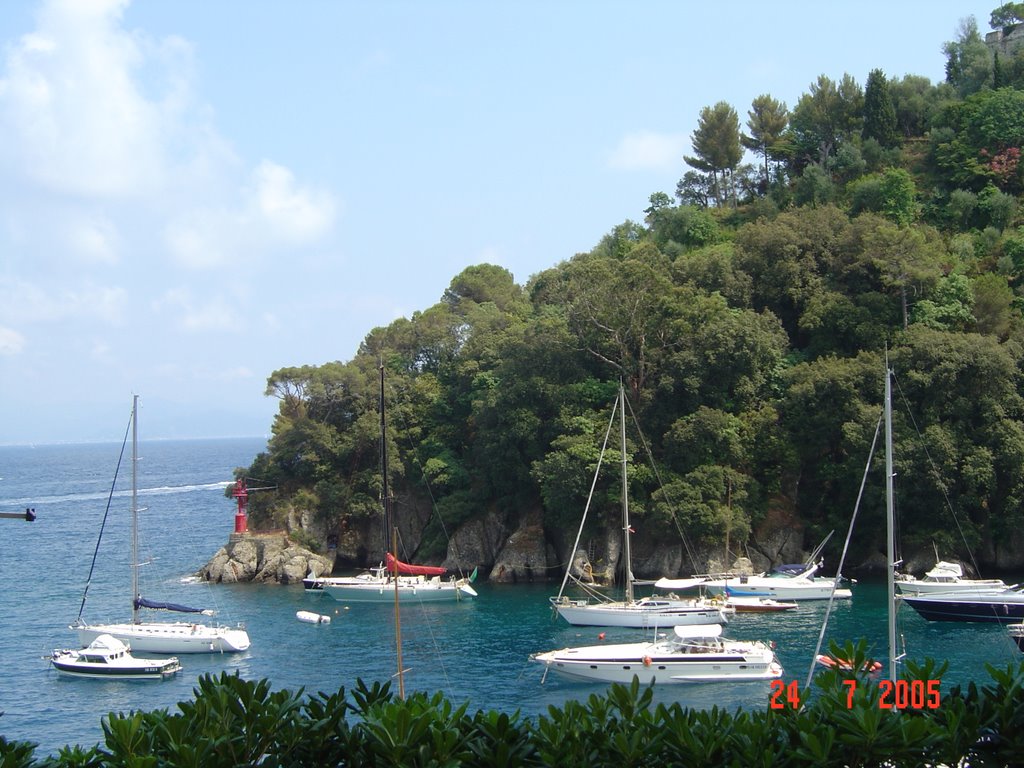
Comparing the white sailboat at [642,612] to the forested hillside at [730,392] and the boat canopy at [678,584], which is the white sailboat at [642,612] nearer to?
the boat canopy at [678,584]

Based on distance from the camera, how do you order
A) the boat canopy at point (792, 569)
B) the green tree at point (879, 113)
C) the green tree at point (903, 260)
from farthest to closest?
the green tree at point (879, 113) < the green tree at point (903, 260) < the boat canopy at point (792, 569)

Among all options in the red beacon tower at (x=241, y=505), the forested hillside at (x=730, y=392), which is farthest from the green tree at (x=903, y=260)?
the red beacon tower at (x=241, y=505)

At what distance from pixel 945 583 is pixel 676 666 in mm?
15213

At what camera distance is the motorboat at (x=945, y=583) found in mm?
42250

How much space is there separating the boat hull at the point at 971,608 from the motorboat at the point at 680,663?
8820 millimetres

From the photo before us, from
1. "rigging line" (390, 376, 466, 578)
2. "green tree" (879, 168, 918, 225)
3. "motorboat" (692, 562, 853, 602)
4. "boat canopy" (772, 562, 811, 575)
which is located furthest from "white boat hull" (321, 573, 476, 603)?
"green tree" (879, 168, 918, 225)

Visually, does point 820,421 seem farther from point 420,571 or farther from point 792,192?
point 792,192

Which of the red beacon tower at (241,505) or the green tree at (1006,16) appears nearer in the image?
the red beacon tower at (241,505)

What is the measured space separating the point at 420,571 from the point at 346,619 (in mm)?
7039

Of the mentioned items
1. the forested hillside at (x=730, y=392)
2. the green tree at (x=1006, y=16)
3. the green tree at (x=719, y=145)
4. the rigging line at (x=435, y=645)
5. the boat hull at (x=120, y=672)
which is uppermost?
the green tree at (x=1006, y=16)

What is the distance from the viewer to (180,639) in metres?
41.5

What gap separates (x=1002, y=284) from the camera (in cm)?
5497

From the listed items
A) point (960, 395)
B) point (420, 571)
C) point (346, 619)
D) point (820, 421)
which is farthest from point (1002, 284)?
point (346, 619)

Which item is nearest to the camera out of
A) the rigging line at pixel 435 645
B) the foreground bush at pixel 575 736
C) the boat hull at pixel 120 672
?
the foreground bush at pixel 575 736
